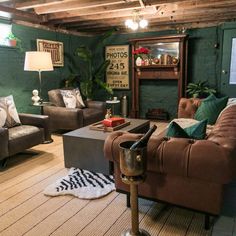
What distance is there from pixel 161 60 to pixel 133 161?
13.8 feet

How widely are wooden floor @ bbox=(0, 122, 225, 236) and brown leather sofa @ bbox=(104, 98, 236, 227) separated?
0.21m

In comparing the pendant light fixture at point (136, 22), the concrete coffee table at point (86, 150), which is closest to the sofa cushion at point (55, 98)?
the concrete coffee table at point (86, 150)

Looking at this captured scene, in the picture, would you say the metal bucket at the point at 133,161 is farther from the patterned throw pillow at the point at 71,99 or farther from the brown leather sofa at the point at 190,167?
the patterned throw pillow at the point at 71,99

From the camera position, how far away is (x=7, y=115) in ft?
11.0

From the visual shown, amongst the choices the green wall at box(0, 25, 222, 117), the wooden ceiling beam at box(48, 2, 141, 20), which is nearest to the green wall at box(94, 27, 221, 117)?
the green wall at box(0, 25, 222, 117)

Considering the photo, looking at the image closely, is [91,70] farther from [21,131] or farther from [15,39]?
[21,131]

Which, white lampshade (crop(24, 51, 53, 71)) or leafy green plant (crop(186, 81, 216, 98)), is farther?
leafy green plant (crop(186, 81, 216, 98))

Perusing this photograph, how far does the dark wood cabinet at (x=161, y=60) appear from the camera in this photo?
16.8ft

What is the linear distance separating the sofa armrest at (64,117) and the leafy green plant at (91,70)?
1.28 metres

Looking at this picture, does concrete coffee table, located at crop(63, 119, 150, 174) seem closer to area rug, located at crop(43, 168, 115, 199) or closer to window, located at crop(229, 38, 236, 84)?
area rug, located at crop(43, 168, 115, 199)

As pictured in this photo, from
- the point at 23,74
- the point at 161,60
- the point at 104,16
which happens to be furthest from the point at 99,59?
the point at 23,74

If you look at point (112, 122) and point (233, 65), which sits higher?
point (233, 65)

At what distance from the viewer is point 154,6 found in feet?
12.4

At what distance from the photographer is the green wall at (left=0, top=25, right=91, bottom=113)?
13.6ft
